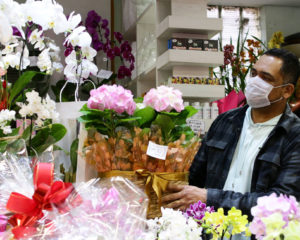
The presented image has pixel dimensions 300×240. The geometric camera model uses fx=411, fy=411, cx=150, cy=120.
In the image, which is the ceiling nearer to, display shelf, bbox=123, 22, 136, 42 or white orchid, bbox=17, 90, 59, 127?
display shelf, bbox=123, 22, 136, 42

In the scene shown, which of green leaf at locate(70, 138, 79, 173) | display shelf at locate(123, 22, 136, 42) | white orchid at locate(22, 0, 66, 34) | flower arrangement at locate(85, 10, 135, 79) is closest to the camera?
white orchid at locate(22, 0, 66, 34)

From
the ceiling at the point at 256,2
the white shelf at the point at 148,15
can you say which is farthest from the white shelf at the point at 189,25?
the ceiling at the point at 256,2

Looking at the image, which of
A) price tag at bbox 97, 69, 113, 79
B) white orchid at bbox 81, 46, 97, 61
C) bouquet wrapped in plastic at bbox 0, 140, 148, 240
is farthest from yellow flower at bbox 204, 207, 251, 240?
price tag at bbox 97, 69, 113, 79

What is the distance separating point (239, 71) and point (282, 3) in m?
3.61

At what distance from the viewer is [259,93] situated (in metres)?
1.85

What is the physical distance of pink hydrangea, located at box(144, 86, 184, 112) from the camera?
108 cm

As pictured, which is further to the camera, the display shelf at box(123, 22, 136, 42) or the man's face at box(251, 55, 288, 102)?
the display shelf at box(123, 22, 136, 42)

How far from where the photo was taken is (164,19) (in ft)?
11.0

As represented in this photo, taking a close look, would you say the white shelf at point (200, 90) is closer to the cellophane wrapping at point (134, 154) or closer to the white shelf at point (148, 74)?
the white shelf at point (148, 74)

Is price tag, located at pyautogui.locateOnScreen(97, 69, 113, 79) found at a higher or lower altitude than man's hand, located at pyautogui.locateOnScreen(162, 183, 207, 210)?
higher

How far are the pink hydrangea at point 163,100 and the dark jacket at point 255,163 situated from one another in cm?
52

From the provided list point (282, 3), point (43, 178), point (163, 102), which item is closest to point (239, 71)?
point (163, 102)

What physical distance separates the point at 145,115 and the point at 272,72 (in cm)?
96

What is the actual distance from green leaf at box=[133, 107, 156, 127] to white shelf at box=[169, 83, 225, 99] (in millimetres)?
2189
